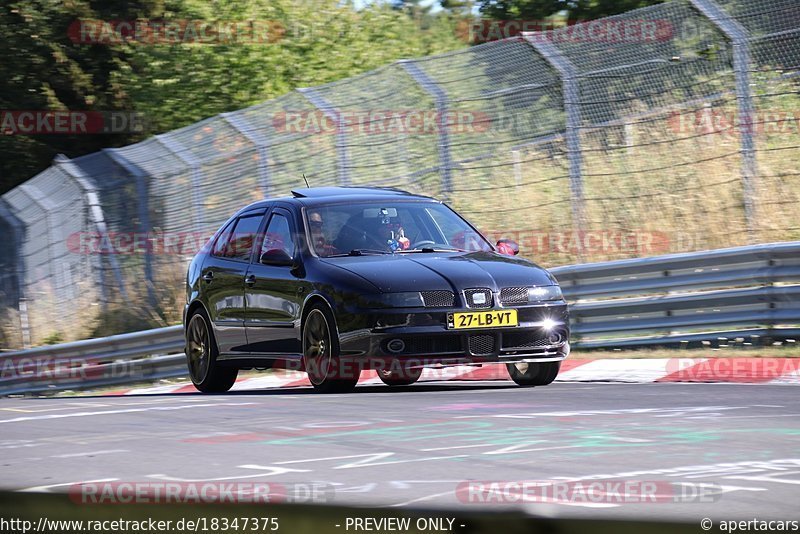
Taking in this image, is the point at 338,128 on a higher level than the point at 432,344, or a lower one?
higher

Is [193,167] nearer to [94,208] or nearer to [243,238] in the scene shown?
[94,208]

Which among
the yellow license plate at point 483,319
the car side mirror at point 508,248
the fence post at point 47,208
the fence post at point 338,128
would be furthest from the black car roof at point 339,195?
the fence post at point 47,208

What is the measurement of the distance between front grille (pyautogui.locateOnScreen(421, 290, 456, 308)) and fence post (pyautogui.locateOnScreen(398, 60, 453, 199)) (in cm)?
567

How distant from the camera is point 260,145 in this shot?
17.7m

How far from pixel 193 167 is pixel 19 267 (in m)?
5.81

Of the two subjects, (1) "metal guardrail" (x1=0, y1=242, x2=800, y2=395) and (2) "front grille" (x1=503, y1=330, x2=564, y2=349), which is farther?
(1) "metal guardrail" (x1=0, y1=242, x2=800, y2=395)

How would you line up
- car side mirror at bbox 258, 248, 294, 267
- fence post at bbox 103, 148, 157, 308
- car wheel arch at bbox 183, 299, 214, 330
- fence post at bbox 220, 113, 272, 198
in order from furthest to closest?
1. fence post at bbox 103, 148, 157, 308
2. fence post at bbox 220, 113, 272, 198
3. car wheel arch at bbox 183, 299, 214, 330
4. car side mirror at bbox 258, 248, 294, 267

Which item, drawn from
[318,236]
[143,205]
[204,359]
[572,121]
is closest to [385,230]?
[318,236]

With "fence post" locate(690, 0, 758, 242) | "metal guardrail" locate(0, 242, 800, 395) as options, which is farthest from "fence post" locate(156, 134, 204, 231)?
"fence post" locate(690, 0, 758, 242)

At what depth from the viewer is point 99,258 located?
21.2 meters

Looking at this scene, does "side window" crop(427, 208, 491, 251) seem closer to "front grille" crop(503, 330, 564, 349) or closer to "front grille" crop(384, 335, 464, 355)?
"front grille" crop(503, 330, 564, 349)

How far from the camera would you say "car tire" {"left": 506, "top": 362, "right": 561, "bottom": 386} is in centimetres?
1077

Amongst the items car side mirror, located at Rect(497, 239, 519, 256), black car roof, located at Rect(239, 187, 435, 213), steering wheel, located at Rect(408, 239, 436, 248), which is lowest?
car side mirror, located at Rect(497, 239, 519, 256)

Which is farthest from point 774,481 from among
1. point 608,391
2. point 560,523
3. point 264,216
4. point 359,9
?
point 359,9
